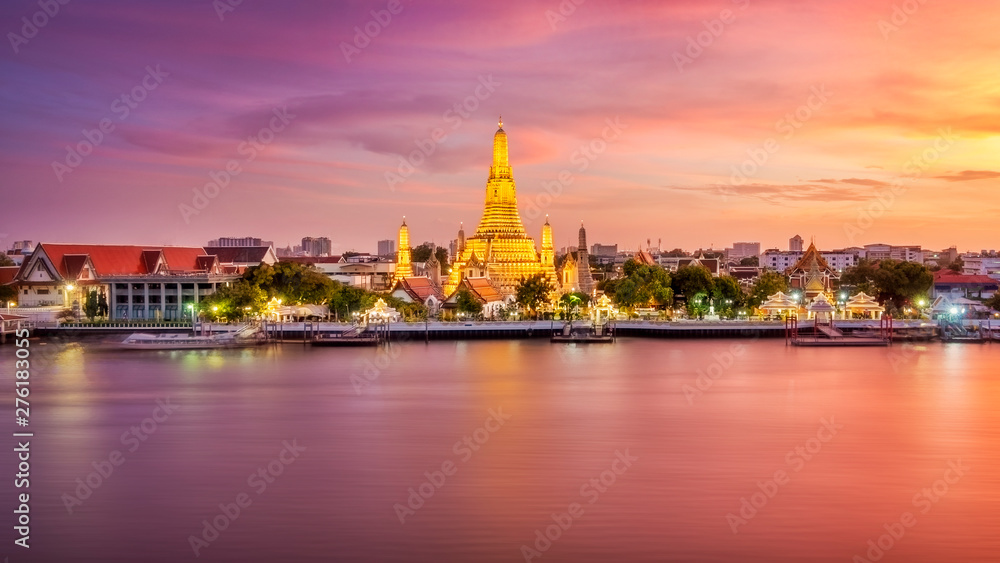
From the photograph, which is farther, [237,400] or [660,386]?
[660,386]

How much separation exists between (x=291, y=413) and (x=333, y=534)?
7.47 m

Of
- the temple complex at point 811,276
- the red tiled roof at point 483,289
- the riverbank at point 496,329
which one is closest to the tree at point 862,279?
the temple complex at point 811,276

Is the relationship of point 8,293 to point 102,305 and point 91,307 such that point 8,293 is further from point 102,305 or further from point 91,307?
point 91,307

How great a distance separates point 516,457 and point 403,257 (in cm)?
3148

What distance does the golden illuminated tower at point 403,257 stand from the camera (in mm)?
44125

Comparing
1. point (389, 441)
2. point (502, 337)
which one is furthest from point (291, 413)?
point (502, 337)

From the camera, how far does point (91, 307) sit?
115ft

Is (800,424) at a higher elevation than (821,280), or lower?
lower

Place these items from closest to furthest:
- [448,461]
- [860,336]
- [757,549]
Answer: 1. [757,549]
2. [448,461]
3. [860,336]

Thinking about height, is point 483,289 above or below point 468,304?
above

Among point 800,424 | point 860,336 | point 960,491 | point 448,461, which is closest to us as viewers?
point 960,491

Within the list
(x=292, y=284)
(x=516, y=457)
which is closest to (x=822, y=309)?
(x=292, y=284)

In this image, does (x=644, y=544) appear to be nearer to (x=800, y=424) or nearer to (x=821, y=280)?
(x=800, y=424)

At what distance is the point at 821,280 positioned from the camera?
141ft
